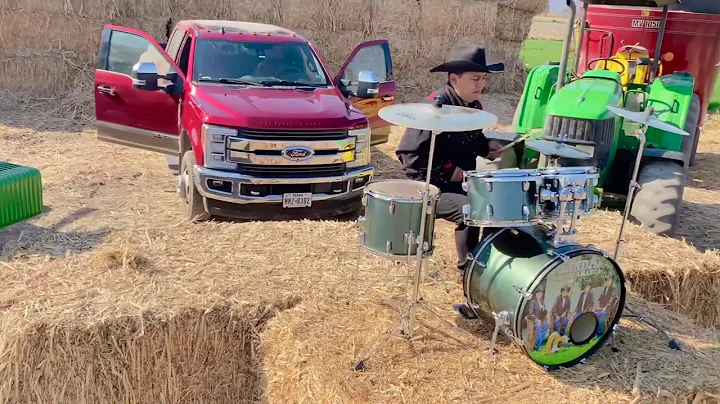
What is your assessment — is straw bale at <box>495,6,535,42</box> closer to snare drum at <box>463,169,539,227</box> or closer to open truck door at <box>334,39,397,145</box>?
open truck door at <box>334,39,397,145</box>

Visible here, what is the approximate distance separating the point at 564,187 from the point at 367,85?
13.6 feet

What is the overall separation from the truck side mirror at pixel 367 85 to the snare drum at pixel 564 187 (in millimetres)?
4010

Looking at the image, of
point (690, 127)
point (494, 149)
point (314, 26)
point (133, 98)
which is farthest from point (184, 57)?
point (314, 26)

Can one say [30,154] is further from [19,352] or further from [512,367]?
[512,367]

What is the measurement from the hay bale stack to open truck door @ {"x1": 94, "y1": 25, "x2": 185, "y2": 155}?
5.07m

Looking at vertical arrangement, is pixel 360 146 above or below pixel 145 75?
below

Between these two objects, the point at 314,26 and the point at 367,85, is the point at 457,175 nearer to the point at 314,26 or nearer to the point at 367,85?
the point at 367,85

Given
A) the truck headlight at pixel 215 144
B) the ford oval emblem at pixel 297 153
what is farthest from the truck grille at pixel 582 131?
the truck headlight at pixel 215 144

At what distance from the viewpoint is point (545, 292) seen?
3.71 meters

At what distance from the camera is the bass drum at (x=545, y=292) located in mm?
3701

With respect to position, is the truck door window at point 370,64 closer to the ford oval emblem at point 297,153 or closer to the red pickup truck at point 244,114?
the red pickup truck at point 244,114

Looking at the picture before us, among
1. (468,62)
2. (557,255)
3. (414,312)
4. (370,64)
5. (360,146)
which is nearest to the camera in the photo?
(557,255)

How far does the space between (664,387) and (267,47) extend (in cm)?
524

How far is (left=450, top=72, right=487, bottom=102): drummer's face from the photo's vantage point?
446 centimetres
